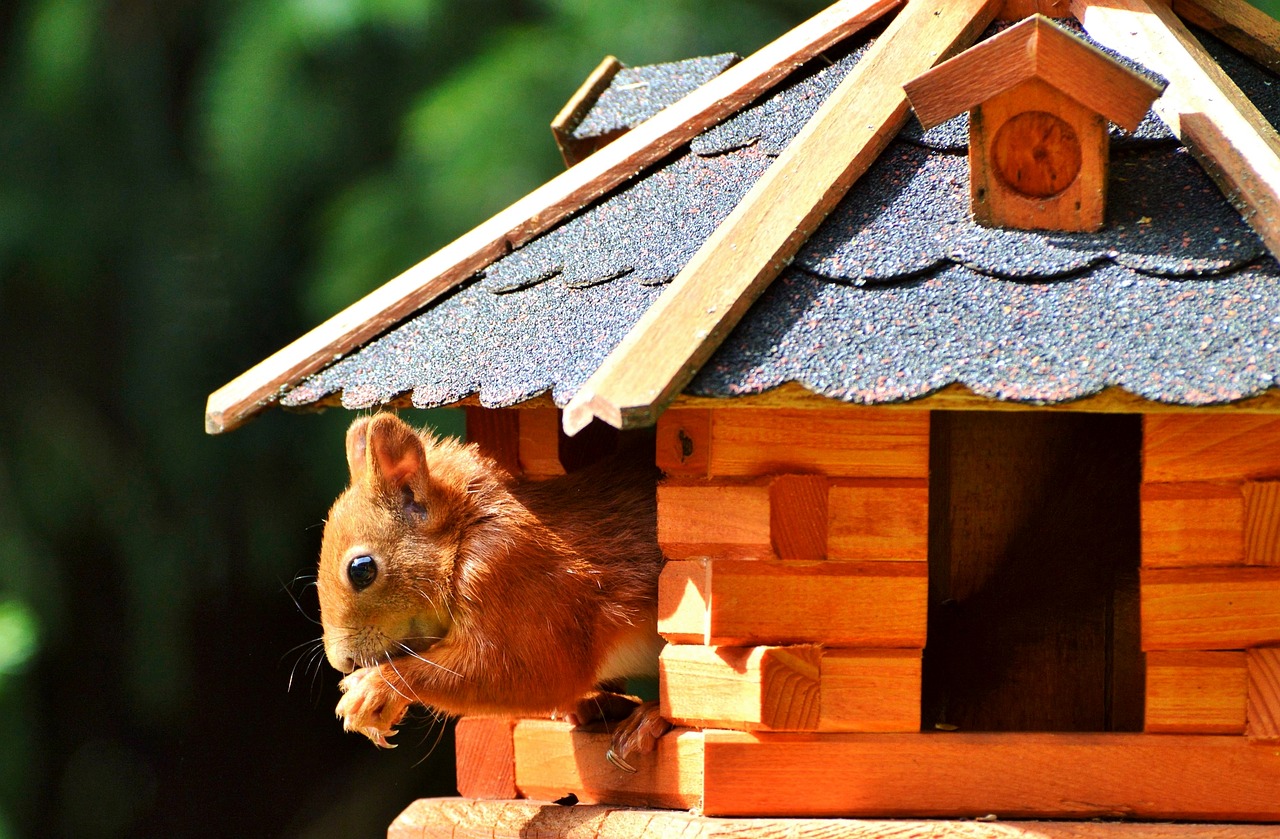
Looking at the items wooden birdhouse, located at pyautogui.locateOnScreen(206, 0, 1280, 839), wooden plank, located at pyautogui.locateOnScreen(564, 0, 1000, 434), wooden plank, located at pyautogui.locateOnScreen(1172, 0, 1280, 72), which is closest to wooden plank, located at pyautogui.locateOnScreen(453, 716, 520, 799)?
wooden birdhouse, located at pyautogui.locateOnScreen(206, 0, 1280, 839)

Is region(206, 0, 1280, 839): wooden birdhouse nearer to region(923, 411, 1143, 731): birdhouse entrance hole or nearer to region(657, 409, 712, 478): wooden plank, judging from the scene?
region(657, 409, 712, 478): wooden plank

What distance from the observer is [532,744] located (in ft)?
6.08

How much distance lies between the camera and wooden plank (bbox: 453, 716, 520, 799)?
73.4 inches

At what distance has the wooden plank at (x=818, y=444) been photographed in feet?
4.90

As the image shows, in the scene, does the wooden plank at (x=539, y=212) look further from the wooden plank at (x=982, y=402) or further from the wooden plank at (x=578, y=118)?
the wooden plank at (x=982, y=402)

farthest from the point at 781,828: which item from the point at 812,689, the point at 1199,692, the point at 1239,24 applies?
the point at 1239,24

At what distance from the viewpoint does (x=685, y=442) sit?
1534 millimetres

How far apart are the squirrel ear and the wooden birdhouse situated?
0.53 ft

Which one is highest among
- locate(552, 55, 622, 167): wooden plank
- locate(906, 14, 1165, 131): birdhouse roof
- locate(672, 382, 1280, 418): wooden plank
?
locate(552, 55, 622, 167): wooden plank

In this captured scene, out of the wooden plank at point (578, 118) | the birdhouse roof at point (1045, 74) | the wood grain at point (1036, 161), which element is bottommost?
the wood grain at point (1036, 161)

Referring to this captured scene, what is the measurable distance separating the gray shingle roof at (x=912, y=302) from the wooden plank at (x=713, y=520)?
0.19 m

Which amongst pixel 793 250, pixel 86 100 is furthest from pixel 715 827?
pixel 86 100

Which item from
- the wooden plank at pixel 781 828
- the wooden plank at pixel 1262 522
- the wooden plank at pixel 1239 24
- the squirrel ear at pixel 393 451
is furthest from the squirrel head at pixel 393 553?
the wooden plank at pixel 1239 24

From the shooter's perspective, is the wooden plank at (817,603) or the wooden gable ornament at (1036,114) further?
the wooden plank at (817,603)
